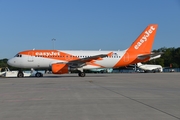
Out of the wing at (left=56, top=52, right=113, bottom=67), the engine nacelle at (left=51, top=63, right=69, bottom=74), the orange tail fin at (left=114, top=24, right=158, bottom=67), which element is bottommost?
the engine nacelle at (left=51, top=63, right=69, bottom=74)

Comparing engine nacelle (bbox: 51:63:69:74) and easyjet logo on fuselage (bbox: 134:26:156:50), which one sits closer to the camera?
engine nacelle (bbox: 51:63:69:74)

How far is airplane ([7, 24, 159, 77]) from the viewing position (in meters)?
34.1

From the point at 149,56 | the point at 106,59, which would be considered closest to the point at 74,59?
the point at 106,59

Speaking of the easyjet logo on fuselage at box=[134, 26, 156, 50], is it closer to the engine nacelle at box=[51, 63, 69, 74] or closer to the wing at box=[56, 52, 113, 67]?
the wing at box=[56, 52, 113, 67]

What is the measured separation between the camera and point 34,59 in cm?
3447

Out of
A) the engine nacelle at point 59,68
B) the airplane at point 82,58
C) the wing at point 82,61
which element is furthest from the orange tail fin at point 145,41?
the engine nacelle at point 59,68

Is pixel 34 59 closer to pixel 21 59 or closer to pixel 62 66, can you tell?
pixel 21 59

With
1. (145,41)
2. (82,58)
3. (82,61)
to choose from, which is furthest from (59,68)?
(145,41)

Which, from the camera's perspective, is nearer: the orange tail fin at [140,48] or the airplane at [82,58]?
the airplane at [82,58]

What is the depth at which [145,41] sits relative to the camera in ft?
128

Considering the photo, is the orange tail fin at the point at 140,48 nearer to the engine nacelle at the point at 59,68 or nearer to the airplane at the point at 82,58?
the airplane at the point at 82,58

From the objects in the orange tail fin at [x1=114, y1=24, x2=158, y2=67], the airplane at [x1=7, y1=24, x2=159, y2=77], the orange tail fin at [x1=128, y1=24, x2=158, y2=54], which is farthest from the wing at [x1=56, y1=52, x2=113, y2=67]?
the orange tail fin at [x1=128, y1=24, x2=158, y2=54]

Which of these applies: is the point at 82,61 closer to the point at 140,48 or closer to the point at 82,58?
the point at 82,58

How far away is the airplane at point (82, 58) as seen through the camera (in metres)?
34.1
